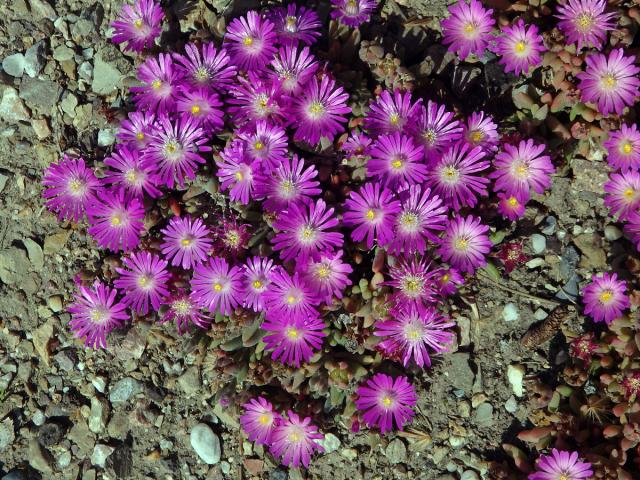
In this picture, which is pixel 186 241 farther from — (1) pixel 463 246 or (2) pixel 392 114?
(1) pixel 463 246

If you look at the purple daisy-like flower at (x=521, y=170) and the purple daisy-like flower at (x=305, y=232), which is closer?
the purple daisy-like flower at (x=305, y=232)

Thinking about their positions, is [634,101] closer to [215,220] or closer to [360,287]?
[360,287]

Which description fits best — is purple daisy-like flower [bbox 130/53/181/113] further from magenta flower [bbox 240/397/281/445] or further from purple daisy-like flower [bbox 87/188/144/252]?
magenta flower [bbox 240/397/281/445]

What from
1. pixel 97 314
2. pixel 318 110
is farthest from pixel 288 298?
pixel 97 314

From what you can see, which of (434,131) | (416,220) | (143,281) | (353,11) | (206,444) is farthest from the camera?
(206,444)

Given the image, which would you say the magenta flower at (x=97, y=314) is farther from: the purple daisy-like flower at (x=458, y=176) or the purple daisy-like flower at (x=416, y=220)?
the purple daisy-like flower at (x=458, y=176)

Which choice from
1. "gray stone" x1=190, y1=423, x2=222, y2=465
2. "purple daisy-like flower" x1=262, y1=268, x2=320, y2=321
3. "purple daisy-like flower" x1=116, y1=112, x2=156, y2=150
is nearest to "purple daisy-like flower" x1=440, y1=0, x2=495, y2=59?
"purple daisy-like flower" x1=262, y1=268, x2=320, y2=321

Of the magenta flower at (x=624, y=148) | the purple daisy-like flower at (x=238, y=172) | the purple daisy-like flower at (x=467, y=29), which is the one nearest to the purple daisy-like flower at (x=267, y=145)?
the purple daisy-like flower at (x=238, y=172)

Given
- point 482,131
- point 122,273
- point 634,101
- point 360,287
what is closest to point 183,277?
point 122,273
